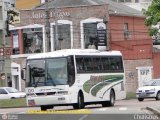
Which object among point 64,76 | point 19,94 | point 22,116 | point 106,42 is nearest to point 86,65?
point 64,76

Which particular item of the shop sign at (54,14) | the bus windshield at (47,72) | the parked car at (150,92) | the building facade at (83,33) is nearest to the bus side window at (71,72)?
the bus windshield at (47,72)

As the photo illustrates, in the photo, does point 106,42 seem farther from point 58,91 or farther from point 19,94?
point 58,91

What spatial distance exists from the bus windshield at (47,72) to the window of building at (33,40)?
119 ft

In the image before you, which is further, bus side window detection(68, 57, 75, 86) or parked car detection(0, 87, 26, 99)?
parked car detection(0, 87, 26, 99)

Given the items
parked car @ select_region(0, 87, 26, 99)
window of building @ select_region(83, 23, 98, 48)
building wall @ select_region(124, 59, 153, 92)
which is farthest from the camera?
window of building @ select_region(83, 23, 98, 48)

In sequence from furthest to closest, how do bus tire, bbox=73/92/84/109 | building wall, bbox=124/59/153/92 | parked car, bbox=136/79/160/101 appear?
1. building wall, bbox=124/59/153/92
2. parked car, bbox=136/79/160/101
3. bus tire, bbox=73/92/84/109

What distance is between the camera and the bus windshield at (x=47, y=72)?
3178 cm

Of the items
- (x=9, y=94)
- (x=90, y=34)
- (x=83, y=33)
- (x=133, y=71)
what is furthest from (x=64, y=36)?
(x=9, y=94)

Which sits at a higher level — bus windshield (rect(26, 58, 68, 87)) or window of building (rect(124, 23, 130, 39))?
window of building (rect(124, 23, 130, 39))

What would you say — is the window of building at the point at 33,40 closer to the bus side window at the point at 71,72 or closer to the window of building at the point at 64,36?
the window of building at the point at 64,36

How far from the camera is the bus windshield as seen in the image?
3178cm

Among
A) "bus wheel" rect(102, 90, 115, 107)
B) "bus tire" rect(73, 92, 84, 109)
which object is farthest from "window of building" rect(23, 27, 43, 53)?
"bus tire" rect(73, 92, 84, 109)

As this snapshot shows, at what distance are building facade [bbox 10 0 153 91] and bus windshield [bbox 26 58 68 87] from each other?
30.2m

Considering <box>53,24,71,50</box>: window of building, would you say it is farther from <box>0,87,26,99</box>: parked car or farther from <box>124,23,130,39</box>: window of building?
<box>0,87,26,99</box>: parked car
